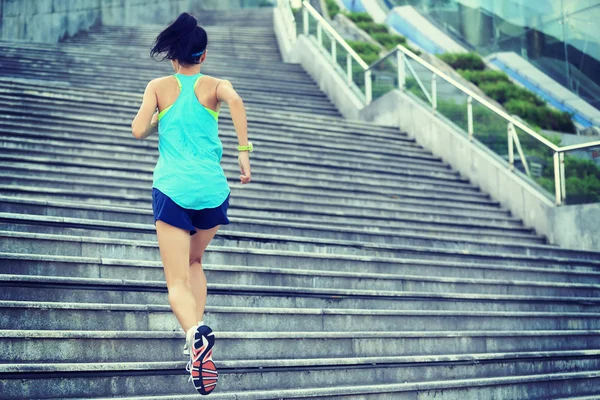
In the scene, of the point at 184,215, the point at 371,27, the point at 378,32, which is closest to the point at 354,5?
the point at 371,27

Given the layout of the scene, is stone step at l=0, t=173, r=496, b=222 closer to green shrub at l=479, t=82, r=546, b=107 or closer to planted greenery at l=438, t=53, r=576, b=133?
planted greenery at l=438, t=53, r=576, b=133

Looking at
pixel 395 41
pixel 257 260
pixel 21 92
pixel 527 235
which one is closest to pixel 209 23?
pixel 395 41

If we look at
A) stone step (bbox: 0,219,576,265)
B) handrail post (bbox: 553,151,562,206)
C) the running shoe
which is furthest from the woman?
handrail post (bbox: 553,151,562,206)

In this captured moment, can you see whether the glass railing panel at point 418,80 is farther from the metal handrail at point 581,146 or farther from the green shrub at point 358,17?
the green shrub at point 358,17

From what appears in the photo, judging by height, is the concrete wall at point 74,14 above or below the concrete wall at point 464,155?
above

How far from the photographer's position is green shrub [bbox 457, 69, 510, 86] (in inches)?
720

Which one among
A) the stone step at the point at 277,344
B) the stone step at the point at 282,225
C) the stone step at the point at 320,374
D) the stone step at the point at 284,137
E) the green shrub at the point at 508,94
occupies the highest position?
the green shrub at the point at 508,94

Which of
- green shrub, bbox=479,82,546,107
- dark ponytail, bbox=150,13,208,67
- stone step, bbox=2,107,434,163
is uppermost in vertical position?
green shrub, bbox=479,82,546,107

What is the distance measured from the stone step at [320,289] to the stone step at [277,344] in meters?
0.54

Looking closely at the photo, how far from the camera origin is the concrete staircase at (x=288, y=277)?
471 cm

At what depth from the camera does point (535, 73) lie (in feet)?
65.0

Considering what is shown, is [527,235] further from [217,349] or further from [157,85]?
[157,85]

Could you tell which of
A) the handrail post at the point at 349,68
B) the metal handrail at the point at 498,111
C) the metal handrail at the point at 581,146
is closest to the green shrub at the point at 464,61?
the handrail post at the point at 349,68

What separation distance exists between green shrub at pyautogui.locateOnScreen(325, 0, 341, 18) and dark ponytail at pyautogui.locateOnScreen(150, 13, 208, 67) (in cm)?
2057
